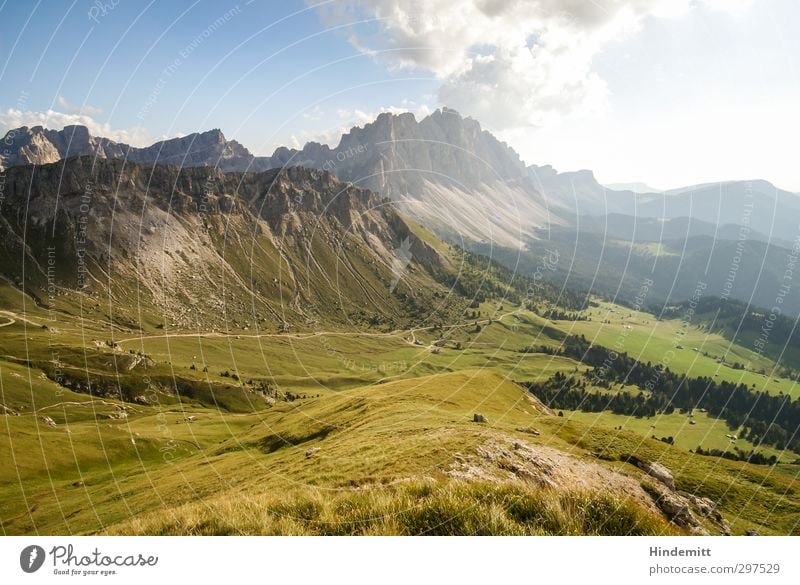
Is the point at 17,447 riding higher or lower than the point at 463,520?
lower

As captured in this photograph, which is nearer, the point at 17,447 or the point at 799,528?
the point at 799,528

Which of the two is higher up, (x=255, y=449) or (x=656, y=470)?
(x=656, y=470)

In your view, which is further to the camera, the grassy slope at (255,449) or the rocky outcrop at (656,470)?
the rocky outcrop at (656,470)

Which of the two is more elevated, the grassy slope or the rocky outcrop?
the rocky outcrop

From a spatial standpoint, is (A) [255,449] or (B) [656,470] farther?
(A) [255,449]

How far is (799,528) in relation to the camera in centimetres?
2897

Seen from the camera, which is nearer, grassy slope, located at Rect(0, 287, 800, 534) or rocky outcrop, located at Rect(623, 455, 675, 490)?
grassy slope, located at Rect(0, 287, 800, 534)

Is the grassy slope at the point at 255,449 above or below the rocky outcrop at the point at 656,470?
below

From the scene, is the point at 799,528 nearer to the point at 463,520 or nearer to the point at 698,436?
the point at 463,520

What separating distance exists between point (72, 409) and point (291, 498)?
16801cm
